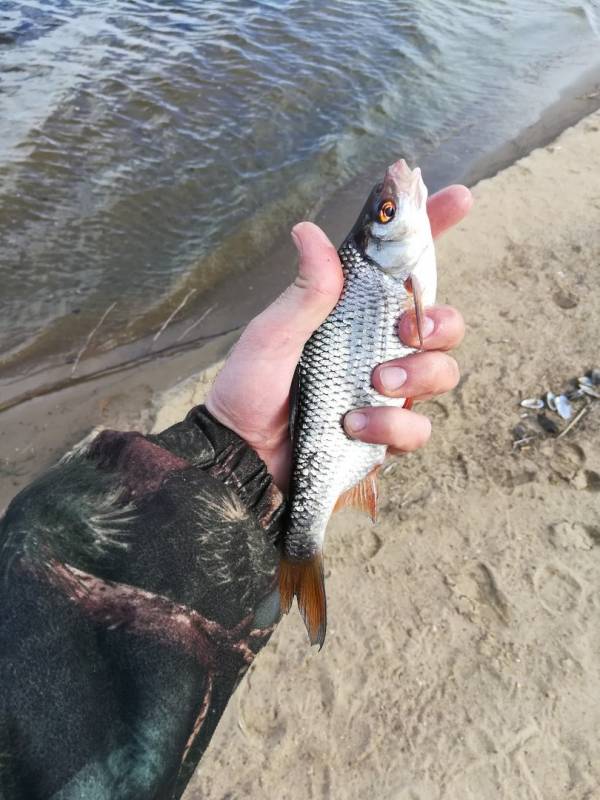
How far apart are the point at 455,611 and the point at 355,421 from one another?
1.58 m

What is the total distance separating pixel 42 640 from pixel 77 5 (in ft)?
50.1

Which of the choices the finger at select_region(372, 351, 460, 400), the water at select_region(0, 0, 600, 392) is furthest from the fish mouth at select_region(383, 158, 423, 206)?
the water at select_region(0, 0, 600, 392)

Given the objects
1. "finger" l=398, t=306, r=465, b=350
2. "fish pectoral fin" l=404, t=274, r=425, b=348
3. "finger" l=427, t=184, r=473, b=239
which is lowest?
"finger" l=398, t=306, r=465, b=350

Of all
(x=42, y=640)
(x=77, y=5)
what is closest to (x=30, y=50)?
(x=77, y=5)

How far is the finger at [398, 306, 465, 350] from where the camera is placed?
7.93 feet

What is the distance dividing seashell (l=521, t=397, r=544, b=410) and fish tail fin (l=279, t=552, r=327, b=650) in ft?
8.40

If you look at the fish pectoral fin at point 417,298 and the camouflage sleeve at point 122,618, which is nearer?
the camouflage sleeve at point 122,618

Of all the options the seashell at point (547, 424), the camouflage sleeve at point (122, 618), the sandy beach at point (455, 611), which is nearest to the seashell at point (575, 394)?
the sandy beach at point (455, 611)

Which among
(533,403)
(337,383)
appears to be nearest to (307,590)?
(337,383)

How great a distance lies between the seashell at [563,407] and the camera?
13.8 feet

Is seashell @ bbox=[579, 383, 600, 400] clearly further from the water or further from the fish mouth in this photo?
the water

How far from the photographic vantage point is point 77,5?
42.2 ft

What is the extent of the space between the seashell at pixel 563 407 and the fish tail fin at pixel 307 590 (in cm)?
260

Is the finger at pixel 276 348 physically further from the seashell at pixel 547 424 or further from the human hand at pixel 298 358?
the seashell at pixel 547 424
